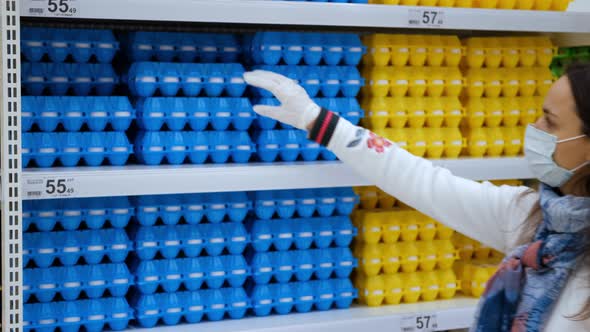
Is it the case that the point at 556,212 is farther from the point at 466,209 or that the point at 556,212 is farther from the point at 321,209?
the point at 321,209

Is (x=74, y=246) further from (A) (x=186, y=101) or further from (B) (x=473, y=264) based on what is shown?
(B) (x=473, y=264)

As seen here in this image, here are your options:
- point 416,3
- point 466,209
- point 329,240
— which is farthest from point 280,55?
point 466,209

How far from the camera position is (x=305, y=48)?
2.38m

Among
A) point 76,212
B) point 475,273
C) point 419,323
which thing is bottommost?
point 419,323

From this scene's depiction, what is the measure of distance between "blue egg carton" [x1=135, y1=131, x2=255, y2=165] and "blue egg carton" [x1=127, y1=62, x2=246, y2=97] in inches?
5.0

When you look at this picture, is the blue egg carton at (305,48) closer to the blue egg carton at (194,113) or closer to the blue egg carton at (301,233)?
the blue egg carton at (194,113)

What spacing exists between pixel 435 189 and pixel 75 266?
3.92 ft

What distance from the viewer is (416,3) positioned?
2.42 meters

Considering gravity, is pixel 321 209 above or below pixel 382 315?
above

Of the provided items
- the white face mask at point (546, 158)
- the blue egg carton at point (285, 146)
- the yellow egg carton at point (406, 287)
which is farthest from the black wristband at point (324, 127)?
the yellow egg carton at point (406, 287)

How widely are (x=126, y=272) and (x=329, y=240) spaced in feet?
2.20

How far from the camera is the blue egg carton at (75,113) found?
216cm

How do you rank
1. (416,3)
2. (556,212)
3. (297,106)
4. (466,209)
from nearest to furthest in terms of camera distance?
(556,212) → (466,209) → (297,106) → (416,3)

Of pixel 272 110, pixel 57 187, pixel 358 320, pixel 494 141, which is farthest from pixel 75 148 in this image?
pixel 494 141
